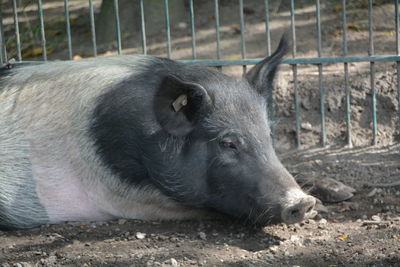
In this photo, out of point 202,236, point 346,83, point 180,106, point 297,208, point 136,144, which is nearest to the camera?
point 297,208

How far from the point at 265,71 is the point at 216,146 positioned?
80cm

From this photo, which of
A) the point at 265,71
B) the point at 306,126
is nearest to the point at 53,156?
the point at 265,71

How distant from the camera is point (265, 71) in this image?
566 centimetres

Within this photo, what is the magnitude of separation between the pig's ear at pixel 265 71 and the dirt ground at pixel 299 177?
1.01m

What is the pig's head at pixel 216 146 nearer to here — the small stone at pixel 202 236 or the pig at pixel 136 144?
the pig at pixel 136 144

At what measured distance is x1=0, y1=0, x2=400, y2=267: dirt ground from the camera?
187 inches

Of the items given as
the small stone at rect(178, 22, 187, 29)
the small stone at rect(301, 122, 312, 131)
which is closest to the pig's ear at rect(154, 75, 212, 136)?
the small stone at rect(301, 122, 312, 131)

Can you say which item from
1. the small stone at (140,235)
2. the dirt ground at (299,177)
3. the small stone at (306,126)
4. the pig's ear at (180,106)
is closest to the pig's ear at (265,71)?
the pig's ear at (180,106)

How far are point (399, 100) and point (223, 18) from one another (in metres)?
2.66

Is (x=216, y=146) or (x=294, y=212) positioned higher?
(x=216, y=146)

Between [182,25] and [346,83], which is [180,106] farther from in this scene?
[182,25]

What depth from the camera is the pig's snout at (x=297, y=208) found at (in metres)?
4.73

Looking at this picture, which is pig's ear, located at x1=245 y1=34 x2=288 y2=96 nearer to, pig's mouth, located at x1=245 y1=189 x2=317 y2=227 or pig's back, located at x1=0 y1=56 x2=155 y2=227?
pig's back, located at x1=0 y1=56 x2=155 y2=227

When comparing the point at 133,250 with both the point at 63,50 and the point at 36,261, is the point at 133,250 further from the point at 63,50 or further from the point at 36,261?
the point at 63,50
